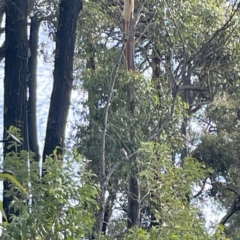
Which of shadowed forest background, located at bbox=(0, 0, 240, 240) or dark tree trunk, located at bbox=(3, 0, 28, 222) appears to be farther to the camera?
dark tree trunk, located at bbox=(3, 0, 28, 222)

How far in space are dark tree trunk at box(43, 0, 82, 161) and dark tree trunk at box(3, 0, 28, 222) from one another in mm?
580

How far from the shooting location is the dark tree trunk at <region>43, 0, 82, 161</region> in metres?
10.6

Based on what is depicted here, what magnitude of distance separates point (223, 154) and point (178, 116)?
13.2 feet

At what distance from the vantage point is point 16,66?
10211 mm

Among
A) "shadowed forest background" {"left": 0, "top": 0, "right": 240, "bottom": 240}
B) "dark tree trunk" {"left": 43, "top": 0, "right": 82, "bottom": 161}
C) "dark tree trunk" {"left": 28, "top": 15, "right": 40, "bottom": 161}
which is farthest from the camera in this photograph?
"dark tree trunk" {"left": 28, "top": 15, "right": 40, "bottom": 161}

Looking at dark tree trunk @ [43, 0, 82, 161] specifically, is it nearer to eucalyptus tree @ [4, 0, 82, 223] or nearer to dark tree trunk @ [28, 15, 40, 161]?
eucalyptus tree @ [4, 0, 82, 223]

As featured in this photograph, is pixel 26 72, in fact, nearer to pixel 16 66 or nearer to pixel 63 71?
pixel 16 66

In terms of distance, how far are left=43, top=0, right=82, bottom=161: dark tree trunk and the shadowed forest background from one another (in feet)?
0.05

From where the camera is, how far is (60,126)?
10562mm

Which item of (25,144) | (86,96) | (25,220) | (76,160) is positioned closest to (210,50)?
(86,96)

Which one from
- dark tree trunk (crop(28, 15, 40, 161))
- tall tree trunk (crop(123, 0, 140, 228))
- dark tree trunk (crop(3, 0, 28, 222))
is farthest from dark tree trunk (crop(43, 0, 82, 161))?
dark tree trunk (crop(28, 15, 40, 161))

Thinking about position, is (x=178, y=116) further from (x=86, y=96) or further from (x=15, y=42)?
(x=15, y=42)

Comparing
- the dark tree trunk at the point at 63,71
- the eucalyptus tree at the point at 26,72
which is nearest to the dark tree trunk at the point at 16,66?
the eucalyptus tree at the point at 26,72

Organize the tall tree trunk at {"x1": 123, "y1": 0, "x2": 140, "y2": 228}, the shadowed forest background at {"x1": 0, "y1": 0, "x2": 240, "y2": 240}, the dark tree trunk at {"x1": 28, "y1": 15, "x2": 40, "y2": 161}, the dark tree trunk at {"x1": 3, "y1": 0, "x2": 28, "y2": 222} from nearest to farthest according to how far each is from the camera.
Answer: the shadowed forest background at {"x1": 0, "y1": 0, "x2": 240, "y2": 240} → the tall tree trunk at {"x1": 123, "y1": 0, "x2": 140, "y2": 228} → the dark tree trunk at {"x1": 3, "y1": 0, "x2": 28, "y2": 222} → the dark tree trunk at {"x1": 28, "y1": 15, "x2": 40, "y2": 161}
